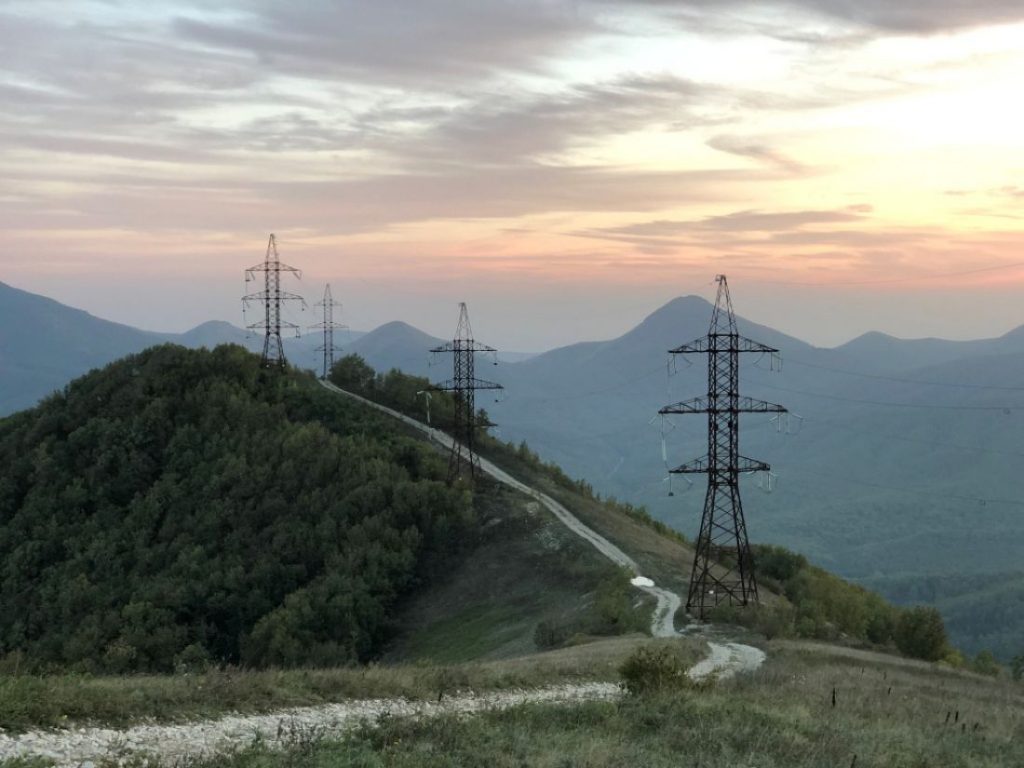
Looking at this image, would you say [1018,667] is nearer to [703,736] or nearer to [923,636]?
[923,636]

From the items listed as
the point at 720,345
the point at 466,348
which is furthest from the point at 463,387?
the point at 720,345

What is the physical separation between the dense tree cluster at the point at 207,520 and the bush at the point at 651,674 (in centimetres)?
3498

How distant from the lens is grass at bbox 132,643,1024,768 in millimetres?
17000

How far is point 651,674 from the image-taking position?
2597 cm

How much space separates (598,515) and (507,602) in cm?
2229

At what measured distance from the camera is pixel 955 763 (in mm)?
20312

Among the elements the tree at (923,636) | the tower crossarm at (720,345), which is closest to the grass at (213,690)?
the tower crossarm at (720,345)

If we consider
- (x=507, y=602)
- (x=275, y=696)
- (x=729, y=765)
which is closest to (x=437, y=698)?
(x=275, y=696)

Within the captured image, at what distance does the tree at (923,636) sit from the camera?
6150cm

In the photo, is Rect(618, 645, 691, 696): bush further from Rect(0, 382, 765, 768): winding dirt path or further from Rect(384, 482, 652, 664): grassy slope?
Rect(384, 482, 652, 664): grassy slope

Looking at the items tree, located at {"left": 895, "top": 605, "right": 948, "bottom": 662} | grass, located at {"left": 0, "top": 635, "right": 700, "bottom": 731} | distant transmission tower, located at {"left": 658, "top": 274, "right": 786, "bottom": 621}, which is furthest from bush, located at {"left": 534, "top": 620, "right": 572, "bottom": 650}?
tree, located at {"left": 895, "top": 605, "right": 948, "bottom": 662}

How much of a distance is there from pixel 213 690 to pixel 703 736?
10.9 m

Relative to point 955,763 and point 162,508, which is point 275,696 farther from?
point 162,508

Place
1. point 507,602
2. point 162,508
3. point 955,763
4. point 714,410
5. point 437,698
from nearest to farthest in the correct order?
point 955,763 < point 437,698 < point 714,410 < point 507,602 < point 162,508
